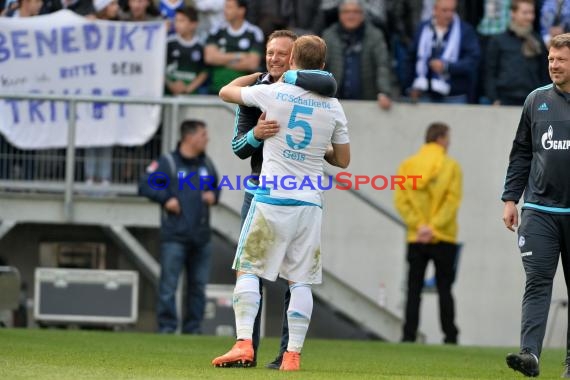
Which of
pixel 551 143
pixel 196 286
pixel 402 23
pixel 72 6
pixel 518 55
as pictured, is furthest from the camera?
pixel 402 23

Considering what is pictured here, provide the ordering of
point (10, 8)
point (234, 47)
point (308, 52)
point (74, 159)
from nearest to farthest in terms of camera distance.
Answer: point (308, 52) < point (74, 159) < point (10, 8) < point (234, 47)

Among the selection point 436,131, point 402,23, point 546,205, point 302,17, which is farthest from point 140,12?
point 546,205

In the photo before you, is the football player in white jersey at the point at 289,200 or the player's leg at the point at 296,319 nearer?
the football player in white jersey at the point at 289,200

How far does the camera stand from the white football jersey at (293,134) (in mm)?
8586

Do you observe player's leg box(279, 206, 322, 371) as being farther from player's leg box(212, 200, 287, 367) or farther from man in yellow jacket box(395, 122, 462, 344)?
man in yellow jacket box(395, 122, 462, 344)

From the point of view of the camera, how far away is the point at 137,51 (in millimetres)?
15969

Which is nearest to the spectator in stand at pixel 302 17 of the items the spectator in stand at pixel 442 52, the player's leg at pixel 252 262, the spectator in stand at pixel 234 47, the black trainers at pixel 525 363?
the spectator in stand at pixel 234 47

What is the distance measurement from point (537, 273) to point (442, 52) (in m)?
7.97

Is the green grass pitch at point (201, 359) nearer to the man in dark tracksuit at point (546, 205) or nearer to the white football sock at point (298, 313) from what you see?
the white football sock at point (298, 313)

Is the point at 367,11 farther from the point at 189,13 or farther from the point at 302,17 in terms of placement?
the point at 189,13

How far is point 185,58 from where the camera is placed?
1622cm

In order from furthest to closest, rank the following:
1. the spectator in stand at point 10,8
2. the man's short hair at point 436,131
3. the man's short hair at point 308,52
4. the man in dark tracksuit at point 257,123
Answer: the spectator in stand at point 10,8, the man's short hair at point 436,131, the man in dark tracksuit at point 257,123, the man's short hair at point 308,52

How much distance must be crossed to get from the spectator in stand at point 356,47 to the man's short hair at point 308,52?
7887mm

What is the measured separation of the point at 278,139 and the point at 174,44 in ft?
25.7
